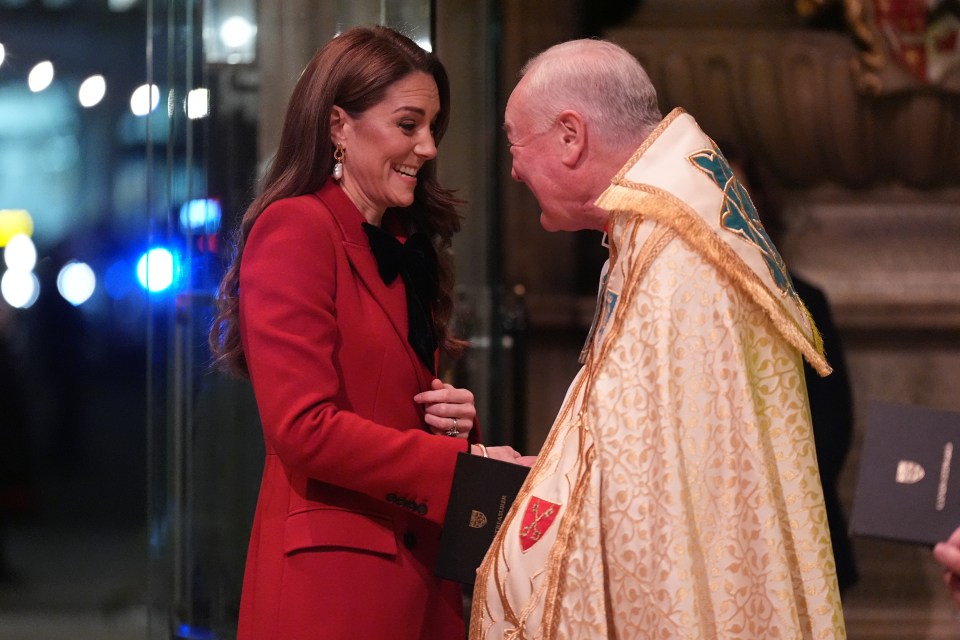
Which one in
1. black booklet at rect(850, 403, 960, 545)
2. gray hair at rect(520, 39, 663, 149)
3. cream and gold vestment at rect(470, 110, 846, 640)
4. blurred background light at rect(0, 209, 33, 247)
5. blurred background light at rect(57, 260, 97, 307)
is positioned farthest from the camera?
blurred background light at rect(0, 209, 33, 247)

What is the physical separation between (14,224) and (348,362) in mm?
5238

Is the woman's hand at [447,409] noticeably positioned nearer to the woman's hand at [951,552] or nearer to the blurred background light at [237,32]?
the woman's hand at [951,552]

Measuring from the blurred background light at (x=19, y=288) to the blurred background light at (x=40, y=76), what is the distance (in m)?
1.13

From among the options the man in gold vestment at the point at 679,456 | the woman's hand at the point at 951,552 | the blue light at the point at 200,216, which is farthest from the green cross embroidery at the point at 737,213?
the blue light at the point at 200,216

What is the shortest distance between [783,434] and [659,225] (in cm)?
35

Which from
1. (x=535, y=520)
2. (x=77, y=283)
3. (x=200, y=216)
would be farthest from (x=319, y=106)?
(x=77, y=283)

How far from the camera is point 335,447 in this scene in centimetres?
186

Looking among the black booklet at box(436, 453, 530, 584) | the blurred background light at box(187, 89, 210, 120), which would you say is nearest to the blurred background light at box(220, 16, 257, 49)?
the blurred background light at box(187, 89, 210, 120)

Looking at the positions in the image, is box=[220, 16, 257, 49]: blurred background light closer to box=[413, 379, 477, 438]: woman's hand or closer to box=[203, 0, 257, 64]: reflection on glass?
box=[203, 0, 257, 64]: reflection on glass

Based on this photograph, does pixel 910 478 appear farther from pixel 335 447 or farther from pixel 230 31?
pixel 230 31

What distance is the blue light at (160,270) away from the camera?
10.0 feet

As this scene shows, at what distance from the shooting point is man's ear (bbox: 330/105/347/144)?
208 cm

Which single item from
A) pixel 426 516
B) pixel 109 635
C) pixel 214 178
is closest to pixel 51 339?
pixel 109 635

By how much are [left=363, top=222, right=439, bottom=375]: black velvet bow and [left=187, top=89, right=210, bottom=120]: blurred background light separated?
3.70ft
